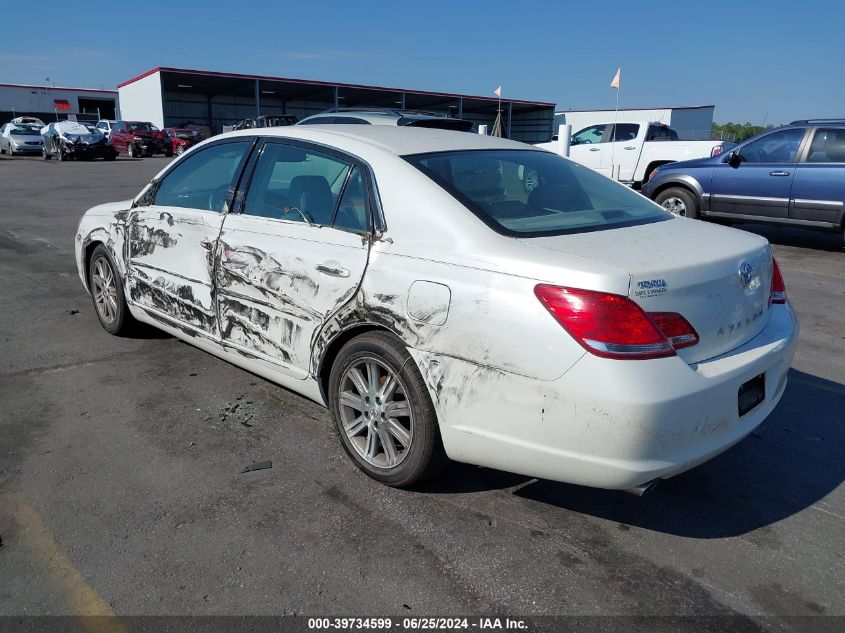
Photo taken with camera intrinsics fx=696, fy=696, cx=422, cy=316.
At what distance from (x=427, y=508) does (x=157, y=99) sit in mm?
44942

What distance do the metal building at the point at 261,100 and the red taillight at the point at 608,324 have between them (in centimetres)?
4296

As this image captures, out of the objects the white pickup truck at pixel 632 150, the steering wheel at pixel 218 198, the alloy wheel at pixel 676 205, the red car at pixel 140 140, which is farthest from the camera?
the red car at pixel 140 140

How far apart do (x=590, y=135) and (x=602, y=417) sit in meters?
16.6

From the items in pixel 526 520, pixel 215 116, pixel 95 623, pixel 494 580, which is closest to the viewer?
pixel 95 623

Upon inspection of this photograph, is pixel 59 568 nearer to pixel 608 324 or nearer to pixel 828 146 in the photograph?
pixel 608 324

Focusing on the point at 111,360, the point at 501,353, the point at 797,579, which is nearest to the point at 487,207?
the point at 501,353

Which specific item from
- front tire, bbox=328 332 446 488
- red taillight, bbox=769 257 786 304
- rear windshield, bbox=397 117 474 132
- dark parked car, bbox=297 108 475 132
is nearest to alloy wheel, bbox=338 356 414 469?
front tire, bbox=328 332 446 488

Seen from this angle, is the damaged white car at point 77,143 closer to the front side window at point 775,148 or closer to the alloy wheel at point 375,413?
the front side window at point 775,148

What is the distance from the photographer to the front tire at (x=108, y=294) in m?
5.12

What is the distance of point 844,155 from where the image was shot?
910 cm

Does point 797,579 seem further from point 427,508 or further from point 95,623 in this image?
point 95,623

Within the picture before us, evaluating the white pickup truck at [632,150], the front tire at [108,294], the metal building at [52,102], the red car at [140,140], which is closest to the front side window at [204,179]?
the front tire at [108,294]

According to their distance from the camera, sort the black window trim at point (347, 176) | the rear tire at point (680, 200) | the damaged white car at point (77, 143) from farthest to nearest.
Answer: the damaged white car at point (77, 143) → the rear tire at point (680, 200) → the black window trim at point (347, 176)

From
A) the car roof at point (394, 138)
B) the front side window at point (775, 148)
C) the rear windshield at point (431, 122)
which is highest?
the rear windshield at point (431, 122)
